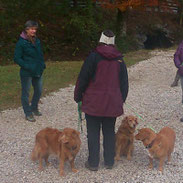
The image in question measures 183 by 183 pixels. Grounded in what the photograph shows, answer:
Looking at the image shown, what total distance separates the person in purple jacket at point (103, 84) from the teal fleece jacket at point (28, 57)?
225 centimetres

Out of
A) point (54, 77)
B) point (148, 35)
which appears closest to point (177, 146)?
point (54, 77)

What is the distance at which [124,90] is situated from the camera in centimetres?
433

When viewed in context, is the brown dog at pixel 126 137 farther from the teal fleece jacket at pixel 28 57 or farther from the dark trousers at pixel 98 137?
the teal fleece jacket at pixel 28 57

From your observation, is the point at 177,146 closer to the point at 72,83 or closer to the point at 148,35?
the point at 72,83

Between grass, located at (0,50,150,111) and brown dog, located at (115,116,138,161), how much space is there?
395 centimetres

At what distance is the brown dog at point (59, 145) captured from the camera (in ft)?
13.7

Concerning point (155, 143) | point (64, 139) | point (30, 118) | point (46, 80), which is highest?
point (64, 139)

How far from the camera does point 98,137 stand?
4.45m

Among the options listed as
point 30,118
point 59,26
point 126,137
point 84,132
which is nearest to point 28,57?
point 30,118

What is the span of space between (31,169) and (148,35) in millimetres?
21448

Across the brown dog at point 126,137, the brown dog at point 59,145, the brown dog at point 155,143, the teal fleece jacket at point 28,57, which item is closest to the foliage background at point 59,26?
the teal fleece jacket at point 28,57

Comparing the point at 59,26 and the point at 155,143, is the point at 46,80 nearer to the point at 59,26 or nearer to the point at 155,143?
the point at 155,143

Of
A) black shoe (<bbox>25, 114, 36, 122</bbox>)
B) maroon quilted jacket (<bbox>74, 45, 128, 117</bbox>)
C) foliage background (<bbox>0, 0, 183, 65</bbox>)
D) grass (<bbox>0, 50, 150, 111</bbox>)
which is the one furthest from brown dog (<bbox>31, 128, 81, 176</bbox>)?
foliage background (<bbox>0, 0, 183, 65</bbox>)

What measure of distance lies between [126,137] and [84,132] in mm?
1551
